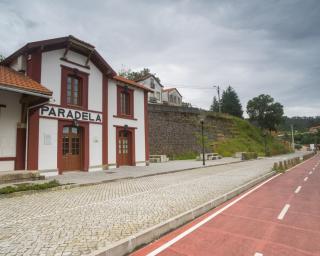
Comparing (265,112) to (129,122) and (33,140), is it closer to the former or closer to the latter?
(129,122)

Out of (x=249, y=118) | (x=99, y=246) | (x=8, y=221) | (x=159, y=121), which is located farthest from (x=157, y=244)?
(x=249, y=118)

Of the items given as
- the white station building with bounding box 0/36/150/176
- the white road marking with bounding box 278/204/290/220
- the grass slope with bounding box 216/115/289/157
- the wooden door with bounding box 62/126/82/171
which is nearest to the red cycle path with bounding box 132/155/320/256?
the white road marking with bounding box 278/204/290/220

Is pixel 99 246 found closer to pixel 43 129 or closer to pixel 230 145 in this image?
pixel 43 129

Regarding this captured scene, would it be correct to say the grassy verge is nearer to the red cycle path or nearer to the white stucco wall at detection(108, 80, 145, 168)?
the red cycle path

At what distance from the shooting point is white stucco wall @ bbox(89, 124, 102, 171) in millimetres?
17531

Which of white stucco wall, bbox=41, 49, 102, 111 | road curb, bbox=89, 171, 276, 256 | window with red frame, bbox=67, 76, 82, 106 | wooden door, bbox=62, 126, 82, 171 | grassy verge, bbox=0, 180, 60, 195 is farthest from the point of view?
window with red frame, bbox=67, 76, 82, 106

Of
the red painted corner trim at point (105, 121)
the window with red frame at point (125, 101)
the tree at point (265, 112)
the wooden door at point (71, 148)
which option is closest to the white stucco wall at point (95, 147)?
the red painted corner trim at point (105, 121)

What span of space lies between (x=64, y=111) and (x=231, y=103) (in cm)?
5766

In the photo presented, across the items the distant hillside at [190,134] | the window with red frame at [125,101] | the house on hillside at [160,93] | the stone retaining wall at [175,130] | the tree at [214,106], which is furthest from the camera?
the tree at [214,106]

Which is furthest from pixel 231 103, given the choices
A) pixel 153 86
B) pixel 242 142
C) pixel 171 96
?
pixel 153 86

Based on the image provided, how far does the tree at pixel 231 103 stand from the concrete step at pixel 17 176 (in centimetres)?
5993

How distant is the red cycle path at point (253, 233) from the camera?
445cm

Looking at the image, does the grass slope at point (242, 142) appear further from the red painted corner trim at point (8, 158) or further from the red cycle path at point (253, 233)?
the red cycle path at point (253, 233)

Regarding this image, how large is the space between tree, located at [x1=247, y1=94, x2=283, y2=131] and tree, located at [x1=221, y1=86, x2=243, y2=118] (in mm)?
3565
